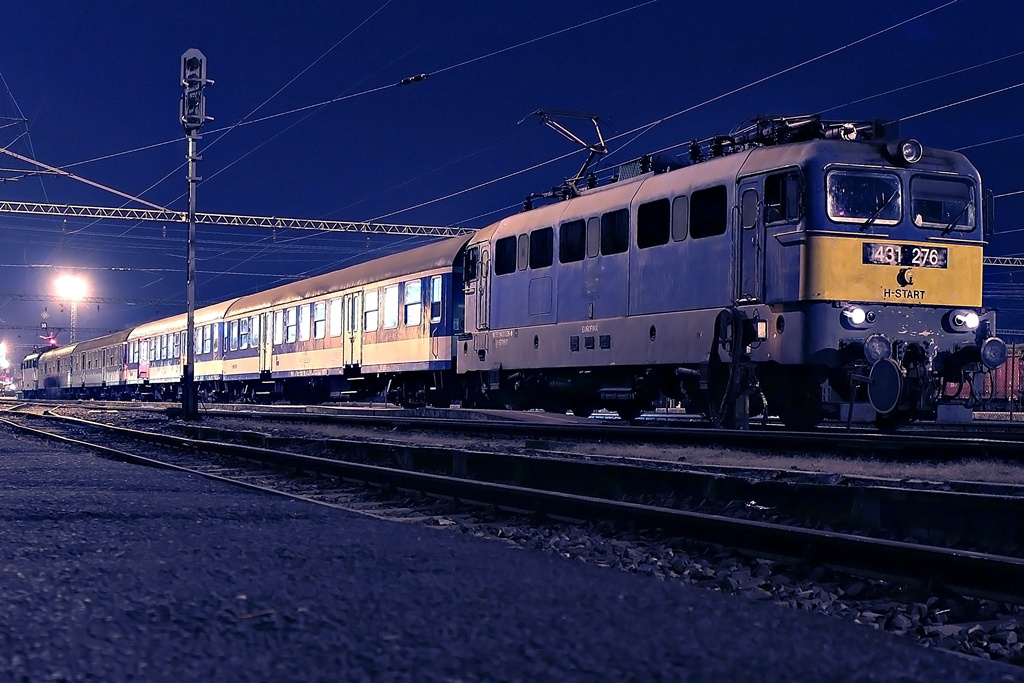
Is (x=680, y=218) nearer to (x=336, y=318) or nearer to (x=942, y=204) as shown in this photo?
(x=942, y=204)

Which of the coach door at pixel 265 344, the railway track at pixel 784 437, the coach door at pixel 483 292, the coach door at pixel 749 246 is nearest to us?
the railway track at pixel 784 437

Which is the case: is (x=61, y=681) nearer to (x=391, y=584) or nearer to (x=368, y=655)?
(x=368, y=655)

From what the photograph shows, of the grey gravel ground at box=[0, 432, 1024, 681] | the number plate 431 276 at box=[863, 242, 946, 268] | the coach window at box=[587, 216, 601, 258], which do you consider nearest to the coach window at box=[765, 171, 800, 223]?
the number plate 431 276 at box=[863, 242, 946, 268]

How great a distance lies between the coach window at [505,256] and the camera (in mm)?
17531

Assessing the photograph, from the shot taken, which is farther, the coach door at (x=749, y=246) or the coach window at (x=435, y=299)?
A: the coach window at (x=435, y=299)

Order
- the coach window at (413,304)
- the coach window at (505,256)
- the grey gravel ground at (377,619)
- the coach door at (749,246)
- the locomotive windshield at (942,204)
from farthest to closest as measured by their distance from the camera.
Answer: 1. the coach window at (413,304)
2. the coach window at (505,256)
3. the locomotive windshield at (942,204)
4. the coach door at (749,246)
5. the grey gravel ground at (377,619)

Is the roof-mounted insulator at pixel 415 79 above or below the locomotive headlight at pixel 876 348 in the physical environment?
above

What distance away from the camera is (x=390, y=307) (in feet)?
76.1

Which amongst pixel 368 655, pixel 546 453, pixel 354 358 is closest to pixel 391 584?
pixel 368 655

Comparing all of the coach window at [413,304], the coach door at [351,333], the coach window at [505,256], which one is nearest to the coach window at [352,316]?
the coach door at [351,333]

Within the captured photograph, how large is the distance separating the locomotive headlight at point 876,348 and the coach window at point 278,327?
20728 mm

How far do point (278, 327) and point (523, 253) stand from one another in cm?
1466

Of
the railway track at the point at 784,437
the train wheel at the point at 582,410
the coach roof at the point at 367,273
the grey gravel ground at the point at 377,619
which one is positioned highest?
the coach roof at the point at 367,273

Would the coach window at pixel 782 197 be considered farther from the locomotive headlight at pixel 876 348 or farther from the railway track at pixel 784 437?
the railway track at pixel 784 437
